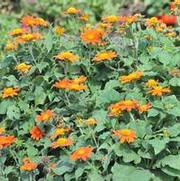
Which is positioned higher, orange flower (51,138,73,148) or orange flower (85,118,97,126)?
orange flower (85,118,97,126)

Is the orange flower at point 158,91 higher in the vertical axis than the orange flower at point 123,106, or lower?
higher

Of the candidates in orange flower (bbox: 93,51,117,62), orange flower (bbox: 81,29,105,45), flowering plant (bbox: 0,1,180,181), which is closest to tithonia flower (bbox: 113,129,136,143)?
flowering plant (bbox: 0,1,180,181)

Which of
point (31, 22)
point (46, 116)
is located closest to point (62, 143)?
point (46, 116)

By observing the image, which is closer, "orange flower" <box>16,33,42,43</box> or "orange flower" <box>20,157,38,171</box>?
"orange flower" <box>20,157,38,171</box>

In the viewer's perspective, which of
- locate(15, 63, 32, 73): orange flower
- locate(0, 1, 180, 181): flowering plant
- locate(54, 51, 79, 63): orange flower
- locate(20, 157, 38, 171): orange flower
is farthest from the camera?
locate(15, 63, 32, 73): orange flower

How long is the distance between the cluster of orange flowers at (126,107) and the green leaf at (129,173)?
240mm

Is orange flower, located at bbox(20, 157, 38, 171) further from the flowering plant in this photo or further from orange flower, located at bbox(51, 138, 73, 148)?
orange flower, located at bbox(51, 138, 73, 148)

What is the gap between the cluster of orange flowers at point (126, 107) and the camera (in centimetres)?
311

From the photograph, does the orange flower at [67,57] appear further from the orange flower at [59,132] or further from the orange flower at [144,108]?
the orange flower at [144,108]

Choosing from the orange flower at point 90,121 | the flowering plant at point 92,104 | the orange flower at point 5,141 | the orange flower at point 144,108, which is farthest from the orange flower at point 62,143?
the orange flower at point 144,108

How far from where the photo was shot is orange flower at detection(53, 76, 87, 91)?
3.35m

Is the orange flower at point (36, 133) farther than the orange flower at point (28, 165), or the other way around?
the orange flower at point (36, 133)

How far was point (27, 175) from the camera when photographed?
11.1 feet

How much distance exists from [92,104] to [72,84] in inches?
7.7
